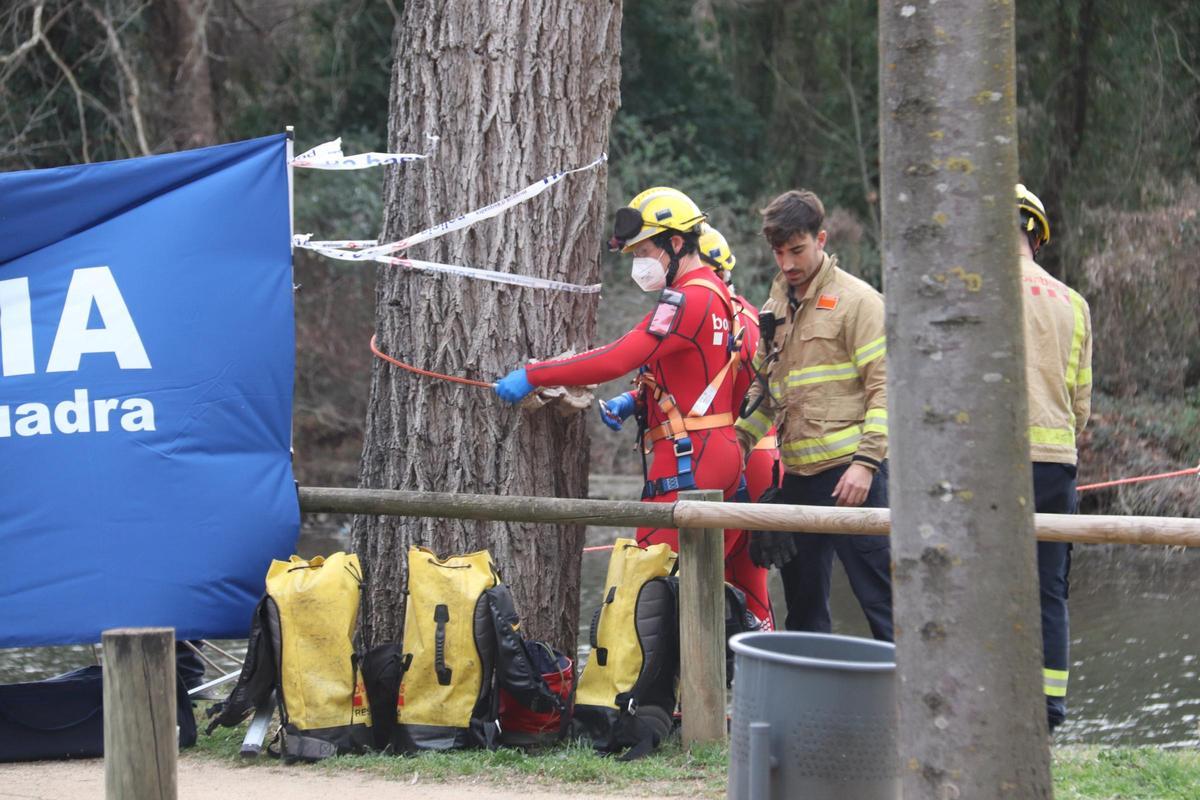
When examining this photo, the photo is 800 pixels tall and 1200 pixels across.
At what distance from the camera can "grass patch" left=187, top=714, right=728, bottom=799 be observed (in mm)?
4790

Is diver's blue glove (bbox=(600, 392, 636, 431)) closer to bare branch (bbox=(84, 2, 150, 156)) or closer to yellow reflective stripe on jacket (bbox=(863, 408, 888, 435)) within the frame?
yellow reflective stripe on jacket (bbox=(863, 408, 888, 435))

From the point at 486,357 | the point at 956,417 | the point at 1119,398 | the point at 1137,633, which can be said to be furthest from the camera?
the point at 1119,398

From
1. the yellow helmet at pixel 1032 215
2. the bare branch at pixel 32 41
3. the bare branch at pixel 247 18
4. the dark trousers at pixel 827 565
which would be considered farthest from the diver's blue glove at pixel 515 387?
the bare branch at pixel 247 18

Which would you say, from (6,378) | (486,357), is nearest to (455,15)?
(486,357)

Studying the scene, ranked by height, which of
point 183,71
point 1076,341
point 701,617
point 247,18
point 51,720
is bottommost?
point 51,720

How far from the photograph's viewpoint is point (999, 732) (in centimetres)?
275

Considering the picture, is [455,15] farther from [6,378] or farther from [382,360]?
[6,378]

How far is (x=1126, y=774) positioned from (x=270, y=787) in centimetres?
268

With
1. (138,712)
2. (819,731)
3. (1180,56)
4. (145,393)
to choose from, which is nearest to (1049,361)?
(819,731)

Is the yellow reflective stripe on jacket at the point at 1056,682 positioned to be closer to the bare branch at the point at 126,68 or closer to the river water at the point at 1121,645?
the river water at the point at 1121,645

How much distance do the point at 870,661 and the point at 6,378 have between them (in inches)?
133

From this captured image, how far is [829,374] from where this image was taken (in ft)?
18.1

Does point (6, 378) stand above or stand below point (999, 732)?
above

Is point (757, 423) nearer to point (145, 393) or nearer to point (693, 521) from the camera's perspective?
point (693, 521)
